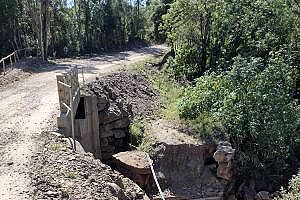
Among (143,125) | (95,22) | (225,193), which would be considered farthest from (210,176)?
A: (95,22)

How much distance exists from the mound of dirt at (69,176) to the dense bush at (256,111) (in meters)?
6.62

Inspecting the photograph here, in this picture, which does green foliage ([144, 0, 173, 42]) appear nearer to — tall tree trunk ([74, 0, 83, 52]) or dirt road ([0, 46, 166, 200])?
tall tree trunk ([74, 0, 83, 52])

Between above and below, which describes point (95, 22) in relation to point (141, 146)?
above

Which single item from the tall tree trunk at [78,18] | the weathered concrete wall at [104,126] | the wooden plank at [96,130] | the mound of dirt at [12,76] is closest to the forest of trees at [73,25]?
the tall tree trunk at [78,18]

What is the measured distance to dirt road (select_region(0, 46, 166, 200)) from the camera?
9.02 m

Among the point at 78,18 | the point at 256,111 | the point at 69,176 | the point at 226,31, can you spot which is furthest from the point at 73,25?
the point at 69,176

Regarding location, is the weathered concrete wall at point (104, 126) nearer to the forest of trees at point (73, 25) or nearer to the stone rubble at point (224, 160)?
the stone rubble at point (224, 160)

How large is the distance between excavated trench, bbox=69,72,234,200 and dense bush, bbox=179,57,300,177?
1304 mm

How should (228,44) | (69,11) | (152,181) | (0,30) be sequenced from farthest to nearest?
1. (69,11)
2. (0,30)
3. (228,44)
4. (152,181)

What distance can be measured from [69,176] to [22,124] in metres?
4.22

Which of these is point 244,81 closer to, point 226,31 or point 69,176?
point 226,31

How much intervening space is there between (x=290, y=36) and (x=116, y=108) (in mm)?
9934

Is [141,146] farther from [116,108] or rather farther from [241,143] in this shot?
[241,143]

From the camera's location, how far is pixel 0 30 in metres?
31.2
